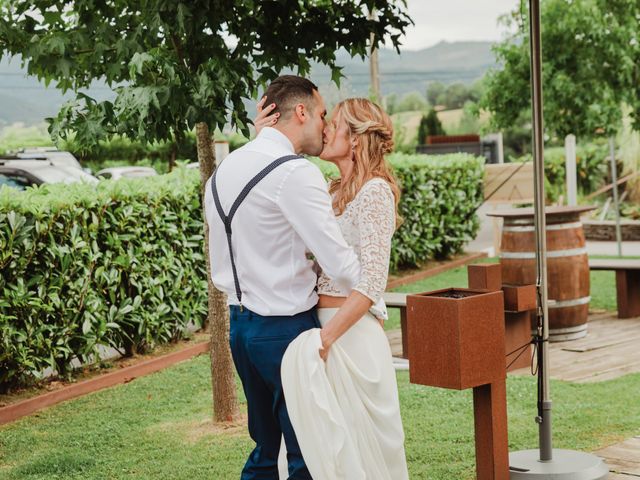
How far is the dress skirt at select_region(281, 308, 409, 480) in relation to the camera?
345 cm

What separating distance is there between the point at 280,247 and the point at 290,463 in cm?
77

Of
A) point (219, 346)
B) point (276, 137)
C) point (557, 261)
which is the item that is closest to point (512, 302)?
point (557, 261)

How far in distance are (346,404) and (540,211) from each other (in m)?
1.82

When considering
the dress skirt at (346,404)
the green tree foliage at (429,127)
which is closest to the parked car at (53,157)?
the dress skirt at (346,404)

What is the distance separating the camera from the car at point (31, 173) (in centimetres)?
1606

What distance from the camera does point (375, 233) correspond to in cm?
359

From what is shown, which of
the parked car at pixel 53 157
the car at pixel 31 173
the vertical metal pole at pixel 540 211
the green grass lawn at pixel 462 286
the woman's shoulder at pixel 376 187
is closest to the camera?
the woman's shoulder at pixel 376 187

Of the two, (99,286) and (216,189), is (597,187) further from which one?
(216,189)

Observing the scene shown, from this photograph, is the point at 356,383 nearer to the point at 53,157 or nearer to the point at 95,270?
the point at 95,270

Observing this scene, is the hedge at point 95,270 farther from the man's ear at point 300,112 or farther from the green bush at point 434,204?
the man's ear at point 300,112

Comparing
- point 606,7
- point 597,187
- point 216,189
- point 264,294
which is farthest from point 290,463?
point 597,187

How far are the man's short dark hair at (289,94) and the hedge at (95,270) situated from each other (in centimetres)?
393

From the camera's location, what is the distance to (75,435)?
6.48 meters

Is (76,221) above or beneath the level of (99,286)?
above
